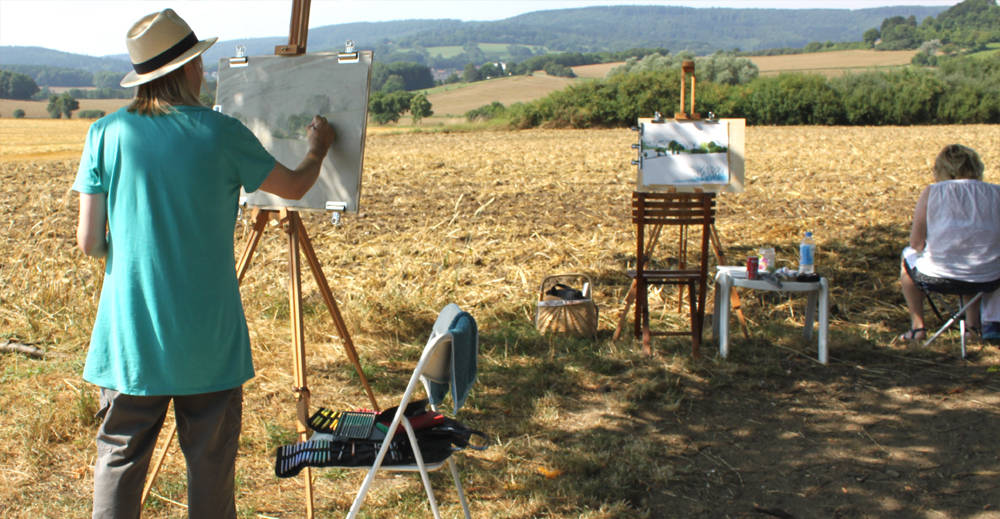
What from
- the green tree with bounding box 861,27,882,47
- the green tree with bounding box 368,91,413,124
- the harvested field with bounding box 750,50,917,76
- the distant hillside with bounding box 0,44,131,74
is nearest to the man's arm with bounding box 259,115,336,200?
the green tree with bounding box 368,91,413,124

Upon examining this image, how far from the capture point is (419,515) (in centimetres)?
369

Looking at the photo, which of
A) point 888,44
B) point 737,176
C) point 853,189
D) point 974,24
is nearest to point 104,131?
point 737,176

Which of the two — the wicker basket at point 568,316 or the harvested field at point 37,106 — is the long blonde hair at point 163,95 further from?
the harvested field at point 37,106

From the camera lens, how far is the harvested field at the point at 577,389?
12.8ft

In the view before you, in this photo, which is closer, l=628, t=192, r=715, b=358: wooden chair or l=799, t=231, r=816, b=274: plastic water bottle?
l=799, t=231, r=816, b=274: plastic water bottle

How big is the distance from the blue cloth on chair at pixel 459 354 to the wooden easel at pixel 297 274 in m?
0.64

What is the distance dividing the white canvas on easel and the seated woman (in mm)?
3936

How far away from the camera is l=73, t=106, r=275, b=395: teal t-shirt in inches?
95.9

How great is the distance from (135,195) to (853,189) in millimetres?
11878

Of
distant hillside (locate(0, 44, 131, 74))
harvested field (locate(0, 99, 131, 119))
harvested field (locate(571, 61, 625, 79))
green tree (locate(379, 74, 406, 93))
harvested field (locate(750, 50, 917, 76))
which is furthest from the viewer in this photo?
distant hillside (locate(0, 44, 131, 74))

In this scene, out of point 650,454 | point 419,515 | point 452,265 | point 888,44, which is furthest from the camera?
point 888,44

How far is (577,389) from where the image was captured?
5172mm

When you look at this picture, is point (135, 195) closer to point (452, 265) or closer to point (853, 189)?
point (452, 265)

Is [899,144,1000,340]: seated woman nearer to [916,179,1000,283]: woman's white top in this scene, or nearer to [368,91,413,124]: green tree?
[916,179,1000,283]: woman's white top
